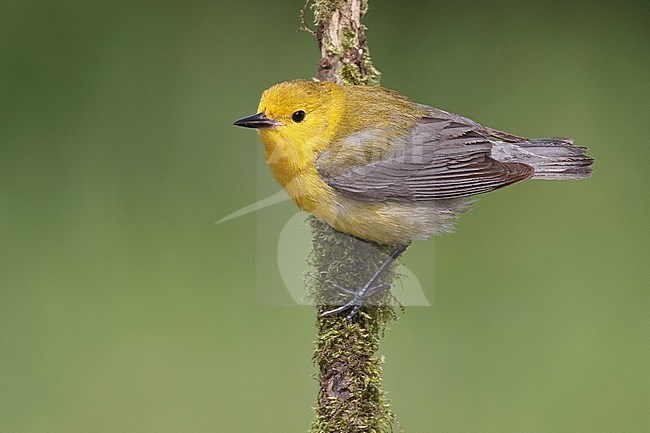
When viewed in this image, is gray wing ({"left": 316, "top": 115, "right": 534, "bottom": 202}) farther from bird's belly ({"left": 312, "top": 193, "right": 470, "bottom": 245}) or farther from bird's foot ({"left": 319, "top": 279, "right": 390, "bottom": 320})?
bird's foot ({"left": 319, "top": 279, "right": 390, "bottom": 320})

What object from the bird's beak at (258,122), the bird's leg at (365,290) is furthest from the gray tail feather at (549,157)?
the bird's beak at (258,122)

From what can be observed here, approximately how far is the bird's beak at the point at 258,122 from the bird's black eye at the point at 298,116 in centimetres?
5

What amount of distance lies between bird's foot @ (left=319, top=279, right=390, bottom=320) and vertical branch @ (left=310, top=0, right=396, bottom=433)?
0.06 ft

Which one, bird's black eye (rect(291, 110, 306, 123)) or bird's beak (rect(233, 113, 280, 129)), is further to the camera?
bird's black eye (rect(291, 110, 306, 123))

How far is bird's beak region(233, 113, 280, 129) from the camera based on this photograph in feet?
7.63

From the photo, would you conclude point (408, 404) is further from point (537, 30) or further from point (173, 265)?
point (537, 30)

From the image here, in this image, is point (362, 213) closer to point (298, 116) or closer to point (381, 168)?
point (381, 168)

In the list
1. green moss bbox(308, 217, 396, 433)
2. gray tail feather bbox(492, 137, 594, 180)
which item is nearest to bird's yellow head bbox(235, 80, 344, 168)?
green moss bbox(308, 217, 396, 433)

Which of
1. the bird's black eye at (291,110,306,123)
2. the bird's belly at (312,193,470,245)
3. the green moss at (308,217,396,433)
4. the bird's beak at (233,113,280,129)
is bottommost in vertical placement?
the green moss at (308,217,396,433)

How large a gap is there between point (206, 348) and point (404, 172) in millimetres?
1439

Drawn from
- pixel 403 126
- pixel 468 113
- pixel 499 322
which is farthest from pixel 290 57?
pixel 403 126

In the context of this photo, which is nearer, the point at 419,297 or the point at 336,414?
the point at 336,414

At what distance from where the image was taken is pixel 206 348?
3688mm

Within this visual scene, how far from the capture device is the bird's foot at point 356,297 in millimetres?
2436
